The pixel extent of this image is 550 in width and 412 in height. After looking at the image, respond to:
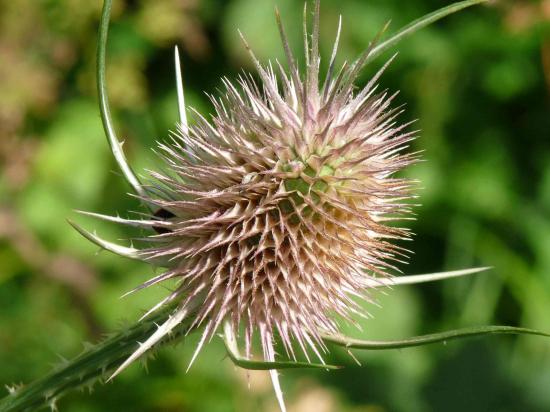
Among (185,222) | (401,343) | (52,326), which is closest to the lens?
(401,343)

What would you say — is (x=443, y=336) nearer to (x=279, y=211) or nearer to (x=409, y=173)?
(x=279, y=211)

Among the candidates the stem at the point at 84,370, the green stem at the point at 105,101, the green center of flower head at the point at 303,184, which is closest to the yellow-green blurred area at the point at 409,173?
the stem at the point at 84,370

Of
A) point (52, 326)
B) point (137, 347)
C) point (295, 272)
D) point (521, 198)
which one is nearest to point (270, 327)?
point (295, 272)

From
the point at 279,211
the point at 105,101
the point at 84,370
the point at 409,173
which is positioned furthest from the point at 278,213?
the point at 409,173

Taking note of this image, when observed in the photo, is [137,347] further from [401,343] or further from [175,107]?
[175,107]

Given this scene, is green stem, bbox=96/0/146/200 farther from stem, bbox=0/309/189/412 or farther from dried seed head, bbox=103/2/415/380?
stem, bbox=0/309/189/412

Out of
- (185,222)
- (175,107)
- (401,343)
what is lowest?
(401,343)
